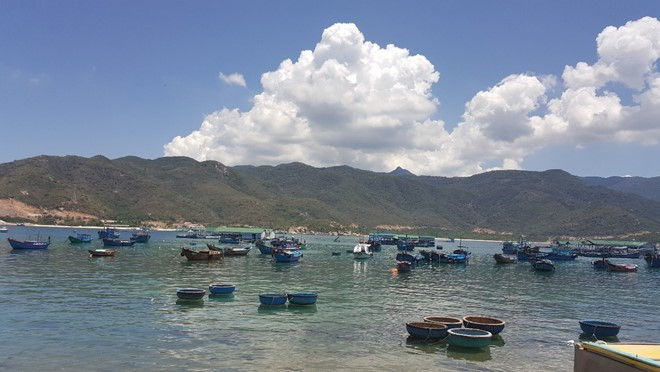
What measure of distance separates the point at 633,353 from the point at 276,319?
2623cm

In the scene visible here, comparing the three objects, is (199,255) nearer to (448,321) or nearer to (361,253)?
(361,253)

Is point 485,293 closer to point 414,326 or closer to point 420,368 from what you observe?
point 414,326

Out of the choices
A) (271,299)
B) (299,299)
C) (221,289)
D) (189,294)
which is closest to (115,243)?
(221,289)

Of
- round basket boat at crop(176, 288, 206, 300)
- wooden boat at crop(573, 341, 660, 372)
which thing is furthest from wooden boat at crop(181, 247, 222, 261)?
wooden boat at crop(573, 341, 660, 372)

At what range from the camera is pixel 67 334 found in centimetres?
2944

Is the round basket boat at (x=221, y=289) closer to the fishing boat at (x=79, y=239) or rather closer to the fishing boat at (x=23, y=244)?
the fishing boat at (x=23, y=244)

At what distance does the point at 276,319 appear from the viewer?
3581 centimetres

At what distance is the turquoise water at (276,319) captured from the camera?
2575 centimetres

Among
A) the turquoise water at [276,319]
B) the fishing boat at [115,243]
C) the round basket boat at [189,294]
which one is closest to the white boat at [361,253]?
the turquoise water at [276,319]

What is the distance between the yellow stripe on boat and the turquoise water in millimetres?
12607

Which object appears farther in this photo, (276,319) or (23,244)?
(23,244)

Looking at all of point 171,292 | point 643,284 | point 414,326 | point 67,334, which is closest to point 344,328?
point 414,326

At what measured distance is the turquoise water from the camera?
25.8 metres

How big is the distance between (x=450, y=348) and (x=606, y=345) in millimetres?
15963
